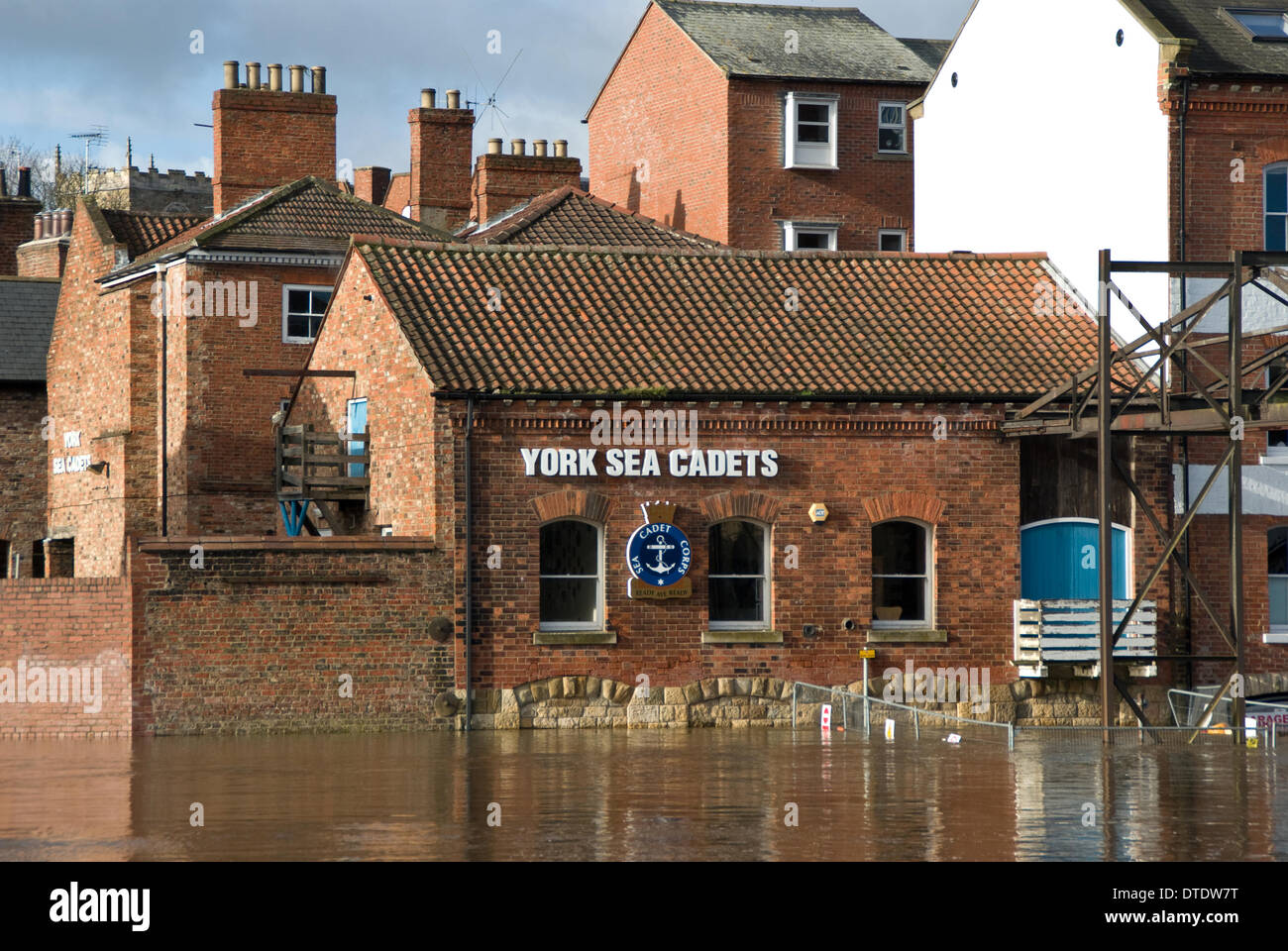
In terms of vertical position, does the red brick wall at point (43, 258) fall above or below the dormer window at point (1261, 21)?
below

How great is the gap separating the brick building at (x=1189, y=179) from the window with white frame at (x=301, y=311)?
46.0 feet

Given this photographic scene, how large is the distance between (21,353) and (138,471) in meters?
7.98

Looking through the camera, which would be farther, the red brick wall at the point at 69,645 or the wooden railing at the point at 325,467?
the wooden railing at the point at 325,467

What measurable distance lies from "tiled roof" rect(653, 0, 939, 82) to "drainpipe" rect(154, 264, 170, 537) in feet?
43.5

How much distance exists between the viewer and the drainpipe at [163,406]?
1452 inches

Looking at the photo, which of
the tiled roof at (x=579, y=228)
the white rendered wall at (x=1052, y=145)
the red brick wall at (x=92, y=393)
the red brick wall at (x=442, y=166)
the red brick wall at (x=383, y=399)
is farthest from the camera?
the red brick wall at (x=442, y=166)

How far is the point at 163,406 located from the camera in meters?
37.0

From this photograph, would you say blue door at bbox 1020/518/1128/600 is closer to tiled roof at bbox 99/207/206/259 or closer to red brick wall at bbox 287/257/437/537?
red brick wall at bbox 287/257/437/537

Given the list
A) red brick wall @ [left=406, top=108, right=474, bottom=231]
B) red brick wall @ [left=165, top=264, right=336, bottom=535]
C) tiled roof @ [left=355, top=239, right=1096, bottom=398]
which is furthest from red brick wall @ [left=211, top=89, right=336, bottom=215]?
tiled roof @ [left=355, top=239, right=1096, bottom=398]

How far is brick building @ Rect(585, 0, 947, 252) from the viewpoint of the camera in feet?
136

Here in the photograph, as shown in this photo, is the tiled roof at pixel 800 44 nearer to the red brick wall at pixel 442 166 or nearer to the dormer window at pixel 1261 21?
the red brick wall at pixel 442 166

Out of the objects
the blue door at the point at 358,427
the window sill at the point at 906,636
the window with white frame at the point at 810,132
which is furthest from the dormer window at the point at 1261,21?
the blue door at the point at 358,427
